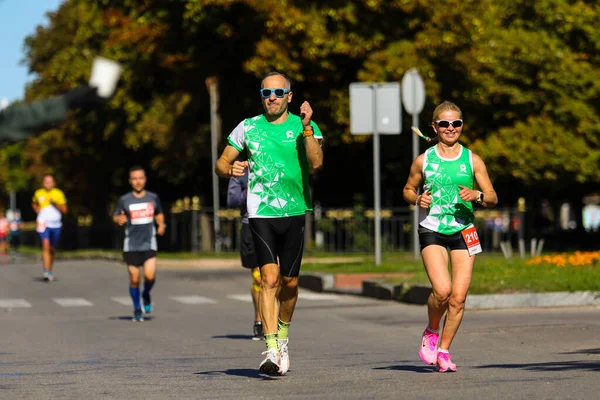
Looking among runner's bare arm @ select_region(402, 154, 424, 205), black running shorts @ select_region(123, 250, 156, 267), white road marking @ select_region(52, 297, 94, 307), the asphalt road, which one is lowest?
white road marking @ select_region(52, 297, 94, 307)

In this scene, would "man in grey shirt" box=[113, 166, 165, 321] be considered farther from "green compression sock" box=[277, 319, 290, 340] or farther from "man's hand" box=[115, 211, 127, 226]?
"green compression sock" box=[277, 319, 290, 340]

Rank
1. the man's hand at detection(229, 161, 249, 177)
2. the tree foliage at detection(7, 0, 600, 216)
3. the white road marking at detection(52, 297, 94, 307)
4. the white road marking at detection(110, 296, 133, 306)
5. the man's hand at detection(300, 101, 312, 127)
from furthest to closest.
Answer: the tree foliage at detection(7, 0, 600, 216) < the white road marking at detection(110, 296, 133, 306) < the white road marking at detection(52, 297, 94, 307) < the man's hand at detection(229, 161, 249, 177) < the man's hand at detection(300, 101, 312, 127)

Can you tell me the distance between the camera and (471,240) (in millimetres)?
9258

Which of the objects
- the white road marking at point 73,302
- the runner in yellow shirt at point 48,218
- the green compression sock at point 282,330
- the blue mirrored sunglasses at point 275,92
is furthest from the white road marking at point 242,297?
the blue mirrored sunglasses at point 275,92

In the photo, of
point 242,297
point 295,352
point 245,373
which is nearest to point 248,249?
point 295,352

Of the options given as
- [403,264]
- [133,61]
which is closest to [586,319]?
[403,264]

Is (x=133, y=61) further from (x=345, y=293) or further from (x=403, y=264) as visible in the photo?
(x=345, y=293)

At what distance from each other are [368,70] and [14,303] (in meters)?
16.5

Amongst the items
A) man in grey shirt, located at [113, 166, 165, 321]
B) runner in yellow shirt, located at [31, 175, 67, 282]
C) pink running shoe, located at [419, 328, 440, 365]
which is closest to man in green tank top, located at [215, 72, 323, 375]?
pink running shoe, located at [419, 328, 440, 365]

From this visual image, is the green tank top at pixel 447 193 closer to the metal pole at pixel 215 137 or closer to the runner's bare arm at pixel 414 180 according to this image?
the runner's bare arm at pixel 414 180

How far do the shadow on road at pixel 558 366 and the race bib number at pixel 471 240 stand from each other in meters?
0.89

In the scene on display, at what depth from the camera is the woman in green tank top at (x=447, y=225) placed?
9219 millimetres

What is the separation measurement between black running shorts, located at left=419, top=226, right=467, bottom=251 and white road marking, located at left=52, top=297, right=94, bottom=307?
31.9ft

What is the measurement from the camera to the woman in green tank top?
922cm
